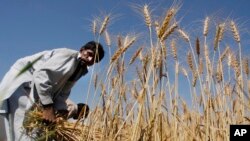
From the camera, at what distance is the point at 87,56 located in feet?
11.3

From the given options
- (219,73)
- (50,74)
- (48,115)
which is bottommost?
(48,115)

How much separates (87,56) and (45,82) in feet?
1.34

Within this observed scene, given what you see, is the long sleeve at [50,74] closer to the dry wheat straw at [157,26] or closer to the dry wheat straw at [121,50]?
the dry wheat straw at [121,50]

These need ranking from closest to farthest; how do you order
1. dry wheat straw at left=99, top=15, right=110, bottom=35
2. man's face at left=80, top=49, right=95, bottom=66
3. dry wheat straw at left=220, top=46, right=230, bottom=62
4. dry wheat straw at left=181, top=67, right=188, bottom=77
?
1. dry wheat straw at left=99, top=15, right=110, bottom=35
2. dry wheat straw at left=181, top=67, right=188, bottom=77
3. dry wheat straw at left=220, top=46, right=230, bottom=62
4. man's face at left=80, top=49, right=95, bottom=66

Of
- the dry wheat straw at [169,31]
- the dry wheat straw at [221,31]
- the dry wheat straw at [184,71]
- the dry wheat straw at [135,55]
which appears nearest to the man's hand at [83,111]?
the dry wheat straw at [135,55]

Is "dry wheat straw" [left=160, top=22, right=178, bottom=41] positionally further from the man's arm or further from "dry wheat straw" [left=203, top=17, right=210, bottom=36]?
the man's arm

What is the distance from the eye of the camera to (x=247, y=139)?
2.45 metres

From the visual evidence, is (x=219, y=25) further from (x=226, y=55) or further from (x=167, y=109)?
(x=167, y=109)

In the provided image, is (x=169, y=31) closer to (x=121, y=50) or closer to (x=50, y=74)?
(x=121, y=50)

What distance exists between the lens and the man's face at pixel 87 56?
341cm

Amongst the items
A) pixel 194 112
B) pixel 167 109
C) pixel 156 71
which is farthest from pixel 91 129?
pixel 194 112

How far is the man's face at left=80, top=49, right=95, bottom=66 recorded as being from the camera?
341cm

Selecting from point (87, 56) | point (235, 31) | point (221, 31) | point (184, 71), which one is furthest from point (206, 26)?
point (87, 56)

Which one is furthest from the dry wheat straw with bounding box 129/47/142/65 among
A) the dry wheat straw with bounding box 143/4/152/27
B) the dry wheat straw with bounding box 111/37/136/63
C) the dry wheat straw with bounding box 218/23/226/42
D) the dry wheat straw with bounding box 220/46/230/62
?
the dry wheat straw with bounding box 220/46/230/62
